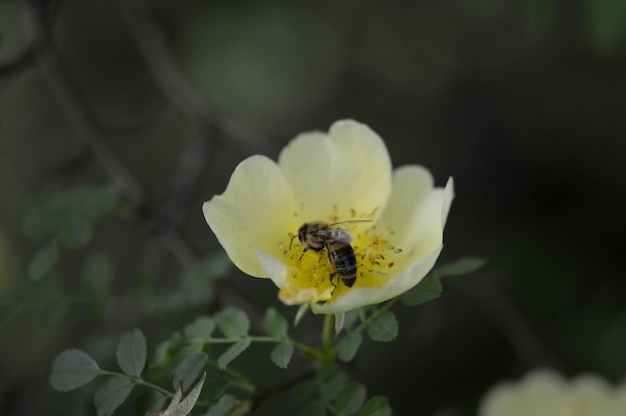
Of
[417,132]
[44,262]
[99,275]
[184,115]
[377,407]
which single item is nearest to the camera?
[377,407]

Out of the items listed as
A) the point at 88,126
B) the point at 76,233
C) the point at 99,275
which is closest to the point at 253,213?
the point at 76,233

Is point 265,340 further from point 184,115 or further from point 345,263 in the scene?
point 184,115

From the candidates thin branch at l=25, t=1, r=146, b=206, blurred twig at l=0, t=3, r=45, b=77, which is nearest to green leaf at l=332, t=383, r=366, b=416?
thin branch at l=25, t=1, r=146, b=206

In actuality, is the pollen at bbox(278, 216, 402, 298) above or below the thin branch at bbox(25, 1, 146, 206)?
below

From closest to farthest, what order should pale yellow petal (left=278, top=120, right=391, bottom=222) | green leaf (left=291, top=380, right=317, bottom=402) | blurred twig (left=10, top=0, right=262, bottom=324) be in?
1. green leaf (left=291, top=380, right=317, bottom=402)
2. pale yellow petal (left=278, top=120, right=391, bottom=222)
3. blurred twig (left=10, top=0, right=262, bottom=324)

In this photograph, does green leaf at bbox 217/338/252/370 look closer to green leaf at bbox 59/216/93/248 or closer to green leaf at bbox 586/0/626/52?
green leaf at bbox 59/216/93/248

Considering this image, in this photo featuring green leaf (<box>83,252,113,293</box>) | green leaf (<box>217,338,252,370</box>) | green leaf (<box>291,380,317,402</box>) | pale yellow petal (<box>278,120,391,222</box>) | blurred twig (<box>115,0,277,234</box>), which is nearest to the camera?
green leaf (<box>217,338,252,370</box>)
